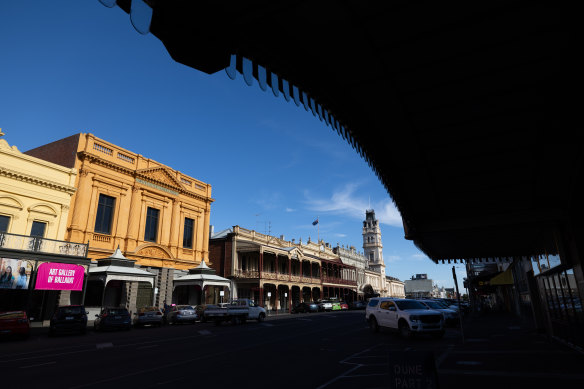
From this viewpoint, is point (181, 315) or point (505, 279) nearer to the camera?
point (181, 315)

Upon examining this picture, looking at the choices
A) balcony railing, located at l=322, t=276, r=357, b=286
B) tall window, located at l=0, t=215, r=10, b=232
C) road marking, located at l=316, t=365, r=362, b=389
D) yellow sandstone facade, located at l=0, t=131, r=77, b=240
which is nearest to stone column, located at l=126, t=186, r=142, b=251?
yellow sandstone facade, located at l=0, t=131, r=77, b=240

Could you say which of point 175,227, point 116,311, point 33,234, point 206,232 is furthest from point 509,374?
point 206,232

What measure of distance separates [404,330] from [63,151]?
27037 mm

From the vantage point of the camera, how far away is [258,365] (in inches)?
368

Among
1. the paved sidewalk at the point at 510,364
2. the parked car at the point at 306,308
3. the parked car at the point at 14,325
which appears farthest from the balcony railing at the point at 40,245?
the parked car at the point at 306,308

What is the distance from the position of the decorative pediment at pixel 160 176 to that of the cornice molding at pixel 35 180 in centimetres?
602

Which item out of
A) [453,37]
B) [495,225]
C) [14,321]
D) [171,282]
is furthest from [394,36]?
[171,282]

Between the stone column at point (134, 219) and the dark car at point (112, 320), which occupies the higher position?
the stone column at point (134, 219)

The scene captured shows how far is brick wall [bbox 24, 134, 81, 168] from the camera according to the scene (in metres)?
26.4

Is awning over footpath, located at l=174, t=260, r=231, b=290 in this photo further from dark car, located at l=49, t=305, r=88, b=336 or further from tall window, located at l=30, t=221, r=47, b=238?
dark car, located at l=49, t=305, r=88, b=336

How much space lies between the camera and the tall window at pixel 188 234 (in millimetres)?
34575

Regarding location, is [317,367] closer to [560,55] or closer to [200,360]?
[200,360]

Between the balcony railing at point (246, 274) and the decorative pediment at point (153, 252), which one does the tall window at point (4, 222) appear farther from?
the balcony railing at point (246, 274)

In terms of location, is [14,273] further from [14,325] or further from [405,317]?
[405,317]
